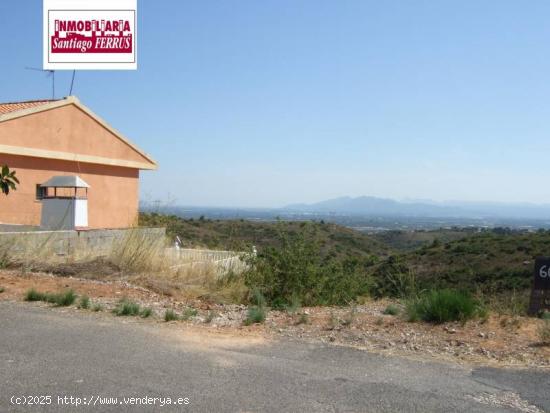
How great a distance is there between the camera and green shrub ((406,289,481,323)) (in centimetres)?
794

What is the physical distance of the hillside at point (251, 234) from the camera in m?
15.1

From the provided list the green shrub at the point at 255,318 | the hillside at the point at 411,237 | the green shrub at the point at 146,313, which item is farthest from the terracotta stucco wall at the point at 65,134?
the hillside at the point at 411,237

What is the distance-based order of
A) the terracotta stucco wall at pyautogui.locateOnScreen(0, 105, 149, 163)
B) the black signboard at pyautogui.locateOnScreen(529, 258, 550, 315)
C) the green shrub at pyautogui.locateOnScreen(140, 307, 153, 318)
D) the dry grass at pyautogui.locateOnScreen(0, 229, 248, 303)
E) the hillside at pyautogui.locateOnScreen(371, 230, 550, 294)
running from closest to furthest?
the green shrub at pyautogui.locateOnScreen(140, 307, 153, 318), the black signboard at pyautogui.locateOnScreen(529, 258, 550, 315), the dry grass at pyautogui.locateOnScreen(0, 229, 248, 303), the terracotta stucco wall at pyautogui.locateOnScreen(0, 105, 149, 163), the hillside at pyautogui.locateOnScreen(371, 230, 550, 294)

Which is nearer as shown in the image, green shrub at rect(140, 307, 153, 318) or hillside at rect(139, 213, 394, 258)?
green shrub at rect(140, 307, 153, 318)

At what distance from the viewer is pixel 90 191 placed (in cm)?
2302

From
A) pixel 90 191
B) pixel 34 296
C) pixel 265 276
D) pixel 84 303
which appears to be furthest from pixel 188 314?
pixel 90 191

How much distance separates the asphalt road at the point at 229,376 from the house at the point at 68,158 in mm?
13897

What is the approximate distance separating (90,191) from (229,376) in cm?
1925

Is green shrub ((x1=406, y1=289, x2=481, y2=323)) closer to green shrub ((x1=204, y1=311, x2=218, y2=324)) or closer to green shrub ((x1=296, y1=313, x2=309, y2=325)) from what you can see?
green shrub ((x1=296, y1=313, x2=309, y2=325))

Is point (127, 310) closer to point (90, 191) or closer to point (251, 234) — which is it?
point (90, 191)

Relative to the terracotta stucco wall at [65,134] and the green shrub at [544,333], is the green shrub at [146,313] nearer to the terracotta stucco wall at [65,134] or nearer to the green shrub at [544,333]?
the green shrub at [544,333]

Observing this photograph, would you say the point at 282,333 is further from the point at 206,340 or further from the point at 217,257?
the point at 217,257

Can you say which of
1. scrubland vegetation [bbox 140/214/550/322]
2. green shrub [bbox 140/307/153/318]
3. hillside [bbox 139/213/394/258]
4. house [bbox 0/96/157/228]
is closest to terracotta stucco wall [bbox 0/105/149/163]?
house [bbox 0/96/157/228]

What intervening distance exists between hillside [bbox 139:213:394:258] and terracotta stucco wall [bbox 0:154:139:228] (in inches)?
103
